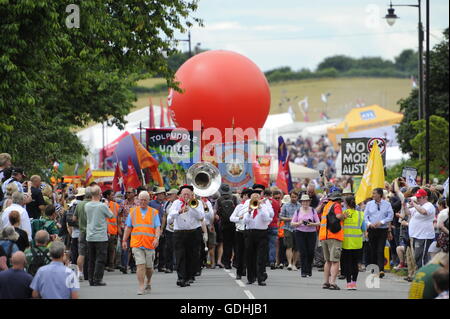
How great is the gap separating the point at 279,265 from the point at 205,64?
949 cm

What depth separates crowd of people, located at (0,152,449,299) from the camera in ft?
57.8

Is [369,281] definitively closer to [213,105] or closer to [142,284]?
[142,284]

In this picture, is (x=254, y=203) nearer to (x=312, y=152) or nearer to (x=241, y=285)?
(x=241, y=285)

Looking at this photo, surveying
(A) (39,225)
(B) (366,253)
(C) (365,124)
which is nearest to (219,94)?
(B) (366,253)

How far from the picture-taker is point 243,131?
1299 inches

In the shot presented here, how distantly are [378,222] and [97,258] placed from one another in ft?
18.8

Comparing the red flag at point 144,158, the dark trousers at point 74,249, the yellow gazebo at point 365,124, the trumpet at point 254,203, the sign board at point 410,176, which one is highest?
the yellow gazebo at point 365,124

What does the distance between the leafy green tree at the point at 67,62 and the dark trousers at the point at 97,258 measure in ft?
11.0

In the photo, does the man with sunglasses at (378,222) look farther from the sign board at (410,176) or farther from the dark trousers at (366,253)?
the sign board at (410,176)

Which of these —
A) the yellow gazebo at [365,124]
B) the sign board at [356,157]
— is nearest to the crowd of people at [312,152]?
the yellow gazebo at [365,124]

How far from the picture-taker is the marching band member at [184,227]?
19703 mm
